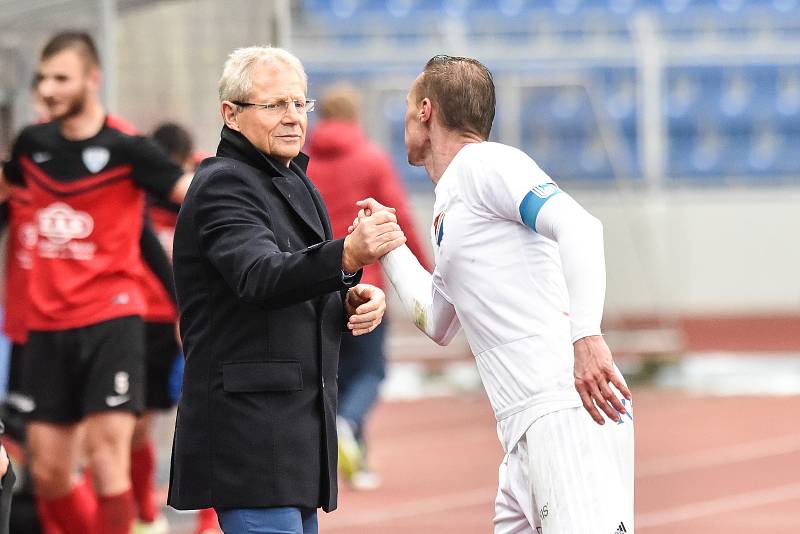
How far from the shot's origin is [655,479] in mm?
9703

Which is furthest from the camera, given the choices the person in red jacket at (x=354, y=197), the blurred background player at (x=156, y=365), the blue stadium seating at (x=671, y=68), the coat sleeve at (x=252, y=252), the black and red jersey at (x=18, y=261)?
the blue stadium seating at (x=671, y=68)

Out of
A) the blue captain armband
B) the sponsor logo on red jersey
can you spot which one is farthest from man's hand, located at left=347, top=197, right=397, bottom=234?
the sponsor logo on red jersey

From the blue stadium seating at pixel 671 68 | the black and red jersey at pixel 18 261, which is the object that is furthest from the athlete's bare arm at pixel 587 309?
the blue stadium seating at pixel 671 68

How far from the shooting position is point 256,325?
4156 millimetres

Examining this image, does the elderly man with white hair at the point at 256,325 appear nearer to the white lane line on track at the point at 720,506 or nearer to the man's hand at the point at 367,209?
the man's hand at the point at 367,209

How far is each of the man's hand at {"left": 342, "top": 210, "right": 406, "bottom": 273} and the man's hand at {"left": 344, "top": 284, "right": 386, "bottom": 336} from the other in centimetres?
35

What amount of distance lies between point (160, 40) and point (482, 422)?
15.7ft

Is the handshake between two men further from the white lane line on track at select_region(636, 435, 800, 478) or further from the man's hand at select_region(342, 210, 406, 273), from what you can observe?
the white lane line on track at select_region(636, 435, 800, 478)

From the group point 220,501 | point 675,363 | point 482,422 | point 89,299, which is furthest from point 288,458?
point 675,363

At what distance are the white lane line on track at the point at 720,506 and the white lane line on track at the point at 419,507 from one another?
39.3 inches

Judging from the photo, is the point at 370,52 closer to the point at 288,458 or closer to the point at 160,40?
the point at 160,40

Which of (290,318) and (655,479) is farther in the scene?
(655,479)

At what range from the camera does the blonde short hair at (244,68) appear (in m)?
4.30

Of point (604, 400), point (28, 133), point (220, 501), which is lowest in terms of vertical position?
point (220, 501)
